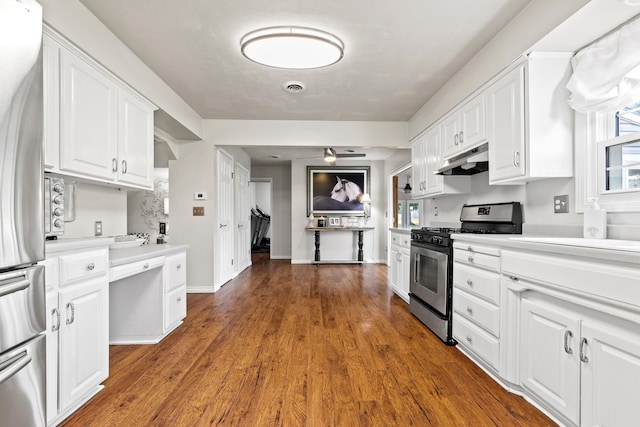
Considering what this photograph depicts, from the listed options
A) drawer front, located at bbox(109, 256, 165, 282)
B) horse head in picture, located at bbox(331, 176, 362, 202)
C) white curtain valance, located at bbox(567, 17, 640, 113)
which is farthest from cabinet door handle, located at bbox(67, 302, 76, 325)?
horse head in picture, located at bbox(331, 176, 362, 202)

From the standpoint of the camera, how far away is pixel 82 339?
5.94 feet

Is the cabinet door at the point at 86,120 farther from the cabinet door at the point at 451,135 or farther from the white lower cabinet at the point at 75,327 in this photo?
the cabinet door at the point at 451,135

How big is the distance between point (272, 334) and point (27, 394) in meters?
1.86

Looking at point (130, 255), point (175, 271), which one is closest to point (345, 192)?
point (175, 271)

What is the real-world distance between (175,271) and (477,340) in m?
2.57

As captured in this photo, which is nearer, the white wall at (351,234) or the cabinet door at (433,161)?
the cabinet door at (433,161)

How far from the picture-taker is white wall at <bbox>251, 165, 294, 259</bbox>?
26.4 feet

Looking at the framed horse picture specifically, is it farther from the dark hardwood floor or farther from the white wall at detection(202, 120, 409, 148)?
the dark hardwood floor

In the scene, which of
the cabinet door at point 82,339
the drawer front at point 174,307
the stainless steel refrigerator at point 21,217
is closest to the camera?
the stainless steel refrigerator at point 21,217

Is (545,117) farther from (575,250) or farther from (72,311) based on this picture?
→ (72,311)

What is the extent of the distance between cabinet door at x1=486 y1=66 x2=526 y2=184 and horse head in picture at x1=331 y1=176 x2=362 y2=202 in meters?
4.72

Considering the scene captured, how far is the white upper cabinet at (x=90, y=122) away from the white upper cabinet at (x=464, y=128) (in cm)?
289

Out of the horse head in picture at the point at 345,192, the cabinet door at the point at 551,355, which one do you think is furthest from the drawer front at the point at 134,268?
the horse head in picture at the point at 345,192

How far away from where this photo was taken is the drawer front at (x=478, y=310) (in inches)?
81.3
